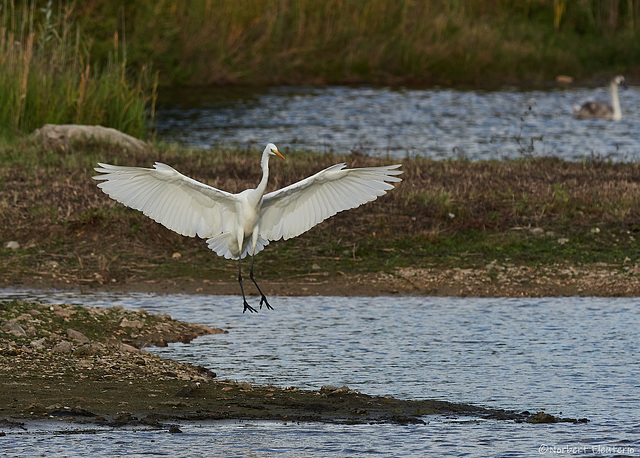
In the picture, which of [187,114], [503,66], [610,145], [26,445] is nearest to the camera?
[26,445]

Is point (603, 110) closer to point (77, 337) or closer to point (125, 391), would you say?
point (77, 337)

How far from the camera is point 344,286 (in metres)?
10.4

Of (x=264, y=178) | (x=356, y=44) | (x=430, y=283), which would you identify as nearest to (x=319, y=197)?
(x=264, y=178)

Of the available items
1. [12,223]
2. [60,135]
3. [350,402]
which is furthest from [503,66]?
[350,402]

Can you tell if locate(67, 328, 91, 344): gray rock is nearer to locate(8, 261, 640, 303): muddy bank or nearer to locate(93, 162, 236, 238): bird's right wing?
locate(93, 162, 236, 238): bird's right wing

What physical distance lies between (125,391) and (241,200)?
2170 mm

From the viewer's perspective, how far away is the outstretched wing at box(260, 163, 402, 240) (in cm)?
807

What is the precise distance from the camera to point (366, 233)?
448 inches

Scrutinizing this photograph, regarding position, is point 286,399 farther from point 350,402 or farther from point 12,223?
point 12,223

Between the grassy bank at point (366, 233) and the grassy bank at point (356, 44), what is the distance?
1677 cm

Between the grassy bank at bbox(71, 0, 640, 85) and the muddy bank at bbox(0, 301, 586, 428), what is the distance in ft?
68.8

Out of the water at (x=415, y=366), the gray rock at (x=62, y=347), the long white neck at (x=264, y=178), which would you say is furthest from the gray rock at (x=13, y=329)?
the long white neck at (x=264, y=178)

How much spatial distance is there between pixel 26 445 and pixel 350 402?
192 centimetres

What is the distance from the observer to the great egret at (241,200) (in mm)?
7992
